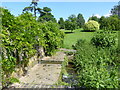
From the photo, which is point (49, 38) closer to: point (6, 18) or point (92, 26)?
point (6, 18)

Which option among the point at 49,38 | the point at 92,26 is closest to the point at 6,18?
the point at 49,38

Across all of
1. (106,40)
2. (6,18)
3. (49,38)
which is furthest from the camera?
(106,40)

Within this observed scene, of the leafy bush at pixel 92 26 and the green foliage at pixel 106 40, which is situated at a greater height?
the leafy bush at pixel 92 26

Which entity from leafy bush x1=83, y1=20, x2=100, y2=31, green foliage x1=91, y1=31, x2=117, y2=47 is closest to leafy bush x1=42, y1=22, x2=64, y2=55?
green foliage x1=91, y1=31, x2=117, y2=47

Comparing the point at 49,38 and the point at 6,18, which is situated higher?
the point at 6,18

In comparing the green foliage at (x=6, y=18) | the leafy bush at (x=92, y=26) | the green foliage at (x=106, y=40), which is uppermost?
the leafy bush at (x=92, y=26)

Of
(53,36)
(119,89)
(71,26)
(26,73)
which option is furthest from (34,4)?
(119,89)

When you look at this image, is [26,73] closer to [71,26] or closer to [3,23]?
[3,23]

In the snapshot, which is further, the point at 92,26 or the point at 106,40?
the point at 92,26

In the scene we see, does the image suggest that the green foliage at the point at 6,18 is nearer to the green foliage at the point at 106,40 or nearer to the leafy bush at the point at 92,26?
the green foliage at the point at 106,40

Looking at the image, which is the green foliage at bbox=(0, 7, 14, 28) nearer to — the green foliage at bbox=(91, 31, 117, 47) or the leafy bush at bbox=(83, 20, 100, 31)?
the green foliage at bbox=(91, 31, 117, 47)

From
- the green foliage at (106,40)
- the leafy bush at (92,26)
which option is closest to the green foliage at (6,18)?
the green foliage at (106,40)

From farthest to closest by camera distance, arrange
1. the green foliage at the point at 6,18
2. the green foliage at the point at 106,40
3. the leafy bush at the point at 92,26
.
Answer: the leafy bush at the point at 92,26 → the green foliage at the point at 106,40 → the green foliage at the point at 6,18

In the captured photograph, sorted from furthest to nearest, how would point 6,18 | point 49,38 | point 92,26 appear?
point 92,26
point 49,38
point 6,18
